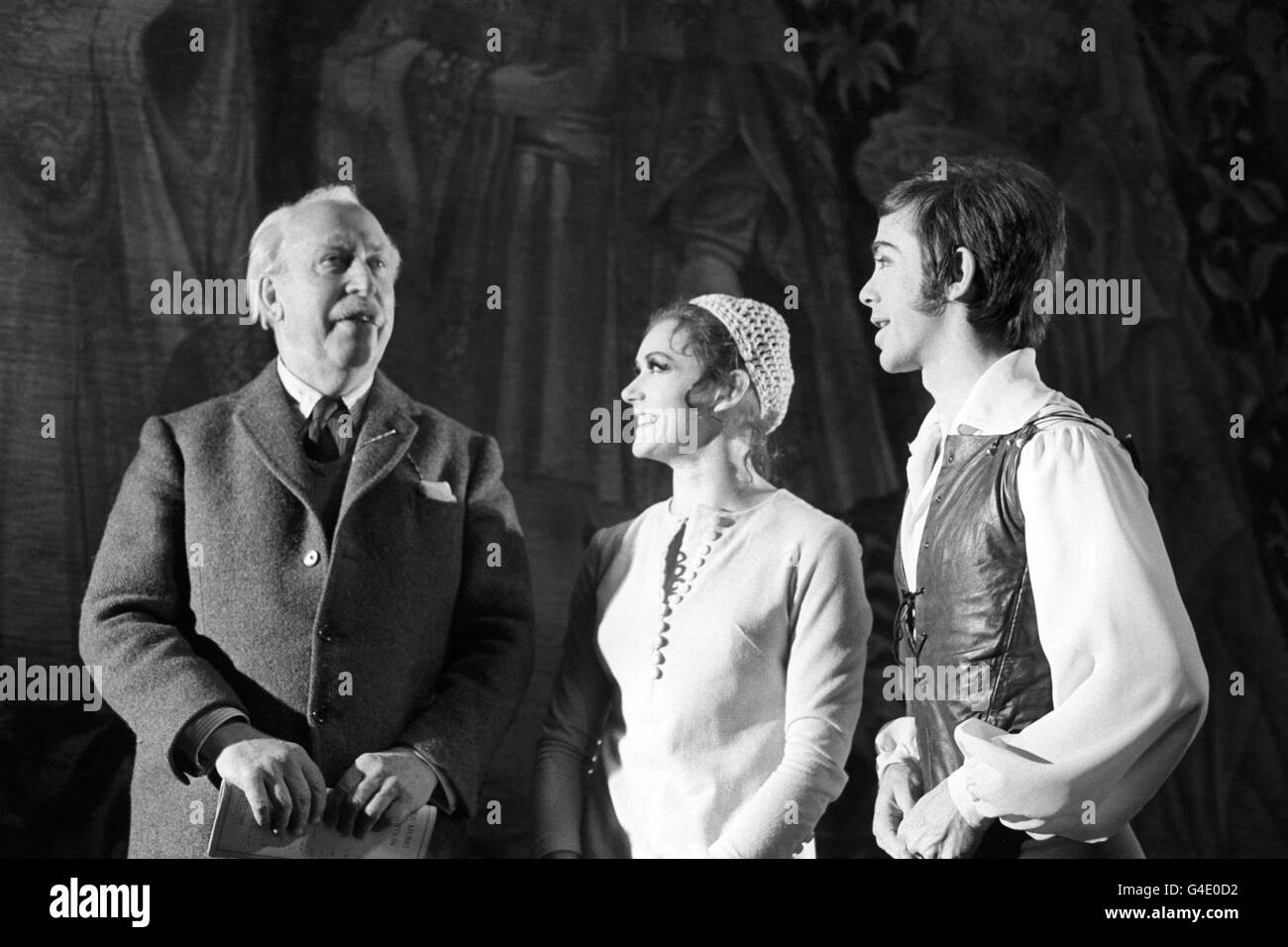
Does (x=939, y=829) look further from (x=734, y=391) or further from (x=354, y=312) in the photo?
(x=354, y=312)

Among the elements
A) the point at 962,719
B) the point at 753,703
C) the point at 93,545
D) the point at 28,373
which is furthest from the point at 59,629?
the point at 962,719

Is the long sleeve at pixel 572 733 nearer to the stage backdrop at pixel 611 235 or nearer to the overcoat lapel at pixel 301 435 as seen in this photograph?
the stage backdrop at pixel 611 235

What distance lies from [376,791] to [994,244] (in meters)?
2.03

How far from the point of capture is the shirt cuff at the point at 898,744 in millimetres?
4703

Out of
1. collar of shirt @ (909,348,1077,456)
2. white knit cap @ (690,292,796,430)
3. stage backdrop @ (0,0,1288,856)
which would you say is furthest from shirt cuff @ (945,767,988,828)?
white knit cap @ (690,292,796,430)

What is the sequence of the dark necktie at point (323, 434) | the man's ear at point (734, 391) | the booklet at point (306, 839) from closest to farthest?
the booklet at point (306, 839)
the dark necktie at point (323, 434)
the man's ear at point (734, 391)

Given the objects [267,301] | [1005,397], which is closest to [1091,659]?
[1005,397]

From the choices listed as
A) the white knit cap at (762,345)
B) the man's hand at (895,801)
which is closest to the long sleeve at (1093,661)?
the man's hand at (895,801)

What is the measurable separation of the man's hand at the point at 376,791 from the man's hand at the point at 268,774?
7cm

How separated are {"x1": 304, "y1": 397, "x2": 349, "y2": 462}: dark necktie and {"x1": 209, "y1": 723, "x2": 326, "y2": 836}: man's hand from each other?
709 mm

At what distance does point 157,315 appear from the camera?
4.93 meters

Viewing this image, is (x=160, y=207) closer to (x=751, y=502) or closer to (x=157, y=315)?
(x=157, y=315)

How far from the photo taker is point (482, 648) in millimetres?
4742
